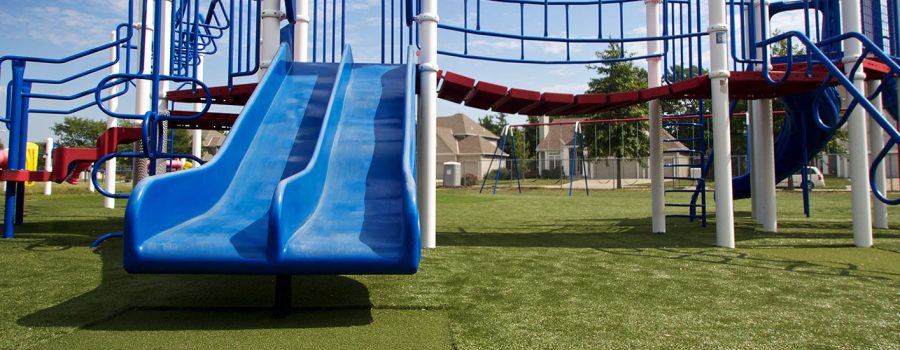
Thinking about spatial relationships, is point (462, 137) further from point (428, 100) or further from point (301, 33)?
point (428, 100)

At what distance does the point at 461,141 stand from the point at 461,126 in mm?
2284

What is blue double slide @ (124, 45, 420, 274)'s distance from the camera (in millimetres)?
2850

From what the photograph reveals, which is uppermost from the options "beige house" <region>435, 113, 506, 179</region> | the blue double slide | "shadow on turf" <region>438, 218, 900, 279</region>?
"beige house" <region>435, 113, 506, 179</region>

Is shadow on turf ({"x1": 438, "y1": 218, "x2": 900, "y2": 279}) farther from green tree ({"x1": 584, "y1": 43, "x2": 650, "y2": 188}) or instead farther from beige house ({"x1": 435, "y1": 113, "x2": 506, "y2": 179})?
beige house ({"x1": 435, "y1": 113, "x2": 506, "y2": 179})

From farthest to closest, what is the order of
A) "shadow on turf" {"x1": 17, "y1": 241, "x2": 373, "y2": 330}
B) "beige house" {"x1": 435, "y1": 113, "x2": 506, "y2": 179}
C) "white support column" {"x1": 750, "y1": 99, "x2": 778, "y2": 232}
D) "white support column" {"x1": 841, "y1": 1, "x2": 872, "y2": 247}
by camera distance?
"beige house" {"x1": 435, "y1": 113, "x2": 506, "y2": 179} → "white support column" {"x1": 750, "y1": 99, "x2": 778, "y2": 232} → "white support column" {"x1": 841, "y1": 1, "x2": 872, "y2": 247} → "shadow on turf" {"x1": 17, "y1": 241, "x2": 373, "y2": 330}

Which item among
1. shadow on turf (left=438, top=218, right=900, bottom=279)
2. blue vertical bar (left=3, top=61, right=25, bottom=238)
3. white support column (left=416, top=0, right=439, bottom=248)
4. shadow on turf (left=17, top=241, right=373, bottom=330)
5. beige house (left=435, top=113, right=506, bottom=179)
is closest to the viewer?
shadow on turf (left=17, top=241, right=373, bottom=330)

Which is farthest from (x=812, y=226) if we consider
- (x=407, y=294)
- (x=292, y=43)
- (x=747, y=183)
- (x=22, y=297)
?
(x=22, y=297)

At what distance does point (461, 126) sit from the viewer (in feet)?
198

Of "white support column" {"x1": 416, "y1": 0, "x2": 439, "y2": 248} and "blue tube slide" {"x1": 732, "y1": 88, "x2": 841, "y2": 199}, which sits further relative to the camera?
"blue tube slide" {"x1": 732, "y1": 88, "x2": 841, "y2": 199}

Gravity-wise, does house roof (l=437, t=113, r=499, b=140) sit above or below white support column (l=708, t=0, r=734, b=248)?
above

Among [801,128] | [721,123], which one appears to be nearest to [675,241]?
[721,123]

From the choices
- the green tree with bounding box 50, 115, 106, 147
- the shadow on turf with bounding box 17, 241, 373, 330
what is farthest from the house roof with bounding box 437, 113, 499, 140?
the shadow on turf with bounding box 17, 241, 373, 330

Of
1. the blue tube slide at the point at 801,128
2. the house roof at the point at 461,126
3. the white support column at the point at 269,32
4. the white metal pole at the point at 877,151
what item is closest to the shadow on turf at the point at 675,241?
the white metal pole at the point at 877,151

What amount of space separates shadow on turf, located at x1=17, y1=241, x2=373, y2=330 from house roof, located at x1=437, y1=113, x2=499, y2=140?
55.4 meters
